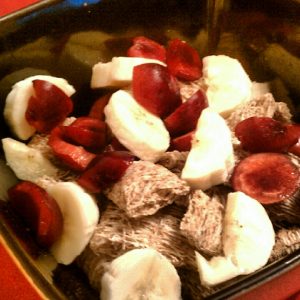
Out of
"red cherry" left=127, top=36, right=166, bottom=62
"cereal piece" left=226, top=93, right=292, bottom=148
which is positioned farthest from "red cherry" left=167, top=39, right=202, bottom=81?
"cereal piece" left=226, top=93, right=292, bottom=148

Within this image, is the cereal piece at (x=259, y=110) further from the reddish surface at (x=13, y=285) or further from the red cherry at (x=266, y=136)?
the reddish surface at (x=13, y=285)

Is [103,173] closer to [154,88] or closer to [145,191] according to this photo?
[145,191]

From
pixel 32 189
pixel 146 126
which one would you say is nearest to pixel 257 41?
pixel 146 126

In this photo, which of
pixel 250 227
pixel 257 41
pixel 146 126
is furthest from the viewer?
pixel 257 41

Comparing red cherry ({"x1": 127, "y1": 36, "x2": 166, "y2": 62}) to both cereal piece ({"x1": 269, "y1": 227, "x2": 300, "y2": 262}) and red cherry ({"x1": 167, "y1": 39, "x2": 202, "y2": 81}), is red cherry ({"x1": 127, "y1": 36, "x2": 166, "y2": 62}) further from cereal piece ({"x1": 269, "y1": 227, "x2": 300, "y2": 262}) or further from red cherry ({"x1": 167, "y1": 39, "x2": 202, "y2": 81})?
cereal piece ({"x1": 269, "y1": 227, "x2": 300, "y2": 262})

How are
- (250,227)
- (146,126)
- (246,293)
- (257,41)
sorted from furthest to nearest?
(257,41)
(146,126)
(250,227)
(246,293)

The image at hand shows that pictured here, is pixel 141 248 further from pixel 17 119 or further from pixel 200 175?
pixel 17 119
